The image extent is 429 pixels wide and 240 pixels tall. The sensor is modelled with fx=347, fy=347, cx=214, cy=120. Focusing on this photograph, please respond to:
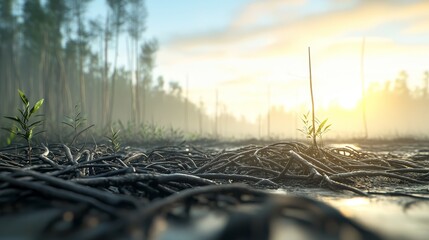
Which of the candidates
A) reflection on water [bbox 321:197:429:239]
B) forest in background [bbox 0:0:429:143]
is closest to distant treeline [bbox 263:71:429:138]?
forest in background [bbox 0:0:429:143]

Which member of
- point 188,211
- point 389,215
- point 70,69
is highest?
point 70,69

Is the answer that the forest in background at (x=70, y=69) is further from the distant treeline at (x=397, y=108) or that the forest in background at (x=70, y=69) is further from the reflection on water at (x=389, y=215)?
the distant treeline at (x=397, y=108)

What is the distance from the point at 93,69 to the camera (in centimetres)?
5053

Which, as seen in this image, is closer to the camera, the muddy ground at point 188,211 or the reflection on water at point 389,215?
the muddy ground at point 188,211

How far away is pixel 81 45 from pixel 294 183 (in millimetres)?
32610

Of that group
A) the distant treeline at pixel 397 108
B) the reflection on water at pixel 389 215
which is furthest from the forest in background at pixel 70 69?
the distant treeline at pixel 397 108

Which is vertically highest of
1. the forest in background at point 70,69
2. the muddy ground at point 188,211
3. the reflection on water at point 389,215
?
the forest in background at point 70,69

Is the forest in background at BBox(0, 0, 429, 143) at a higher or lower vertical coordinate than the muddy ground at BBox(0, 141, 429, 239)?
higher

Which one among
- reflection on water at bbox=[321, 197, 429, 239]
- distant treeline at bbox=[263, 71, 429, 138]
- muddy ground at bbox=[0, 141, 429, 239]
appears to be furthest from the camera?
distant treeline at bbox=[263, 71, 429, 138]

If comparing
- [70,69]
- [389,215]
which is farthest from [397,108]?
[389,215]

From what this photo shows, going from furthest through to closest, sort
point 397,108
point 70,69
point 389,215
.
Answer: point 397,108
point 70,69
point 389,215

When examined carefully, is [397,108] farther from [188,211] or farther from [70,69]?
[188,211]

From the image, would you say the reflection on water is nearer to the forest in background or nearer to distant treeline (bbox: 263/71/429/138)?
the forest in background

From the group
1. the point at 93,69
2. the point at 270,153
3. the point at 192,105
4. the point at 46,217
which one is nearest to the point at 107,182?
the point at 46,217
